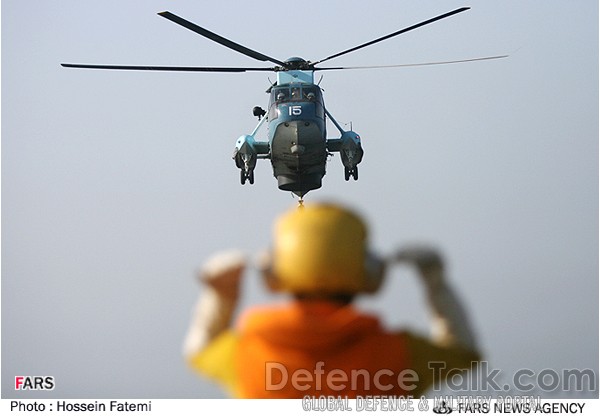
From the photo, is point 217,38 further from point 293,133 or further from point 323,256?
point 323,256

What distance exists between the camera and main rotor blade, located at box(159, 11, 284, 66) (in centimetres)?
1736

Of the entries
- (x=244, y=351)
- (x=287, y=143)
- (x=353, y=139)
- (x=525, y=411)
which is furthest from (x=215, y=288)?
(x=353, y=139)

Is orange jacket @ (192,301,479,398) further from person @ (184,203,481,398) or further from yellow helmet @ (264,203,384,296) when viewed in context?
yellow helmet @ (264,203,384,296)

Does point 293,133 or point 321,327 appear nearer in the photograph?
point 321,327

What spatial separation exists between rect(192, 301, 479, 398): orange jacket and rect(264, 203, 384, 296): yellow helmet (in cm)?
11

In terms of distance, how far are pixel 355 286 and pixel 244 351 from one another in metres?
0.50

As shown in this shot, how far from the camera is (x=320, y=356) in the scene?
3.60 m

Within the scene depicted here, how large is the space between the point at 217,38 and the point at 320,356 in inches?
612

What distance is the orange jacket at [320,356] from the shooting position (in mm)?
3477

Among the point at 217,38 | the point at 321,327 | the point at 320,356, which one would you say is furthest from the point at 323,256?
the point at 217,38

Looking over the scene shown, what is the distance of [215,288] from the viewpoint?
11.6 ft

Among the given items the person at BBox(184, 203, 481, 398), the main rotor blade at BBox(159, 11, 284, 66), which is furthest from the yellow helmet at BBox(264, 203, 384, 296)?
the main rotor blade at BBox(159, 11, 284, 66)

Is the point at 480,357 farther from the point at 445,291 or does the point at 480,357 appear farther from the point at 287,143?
the point at 287,143

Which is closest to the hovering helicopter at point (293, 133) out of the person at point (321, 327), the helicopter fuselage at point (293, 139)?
the helicopter fuselage at point (293, 139)
